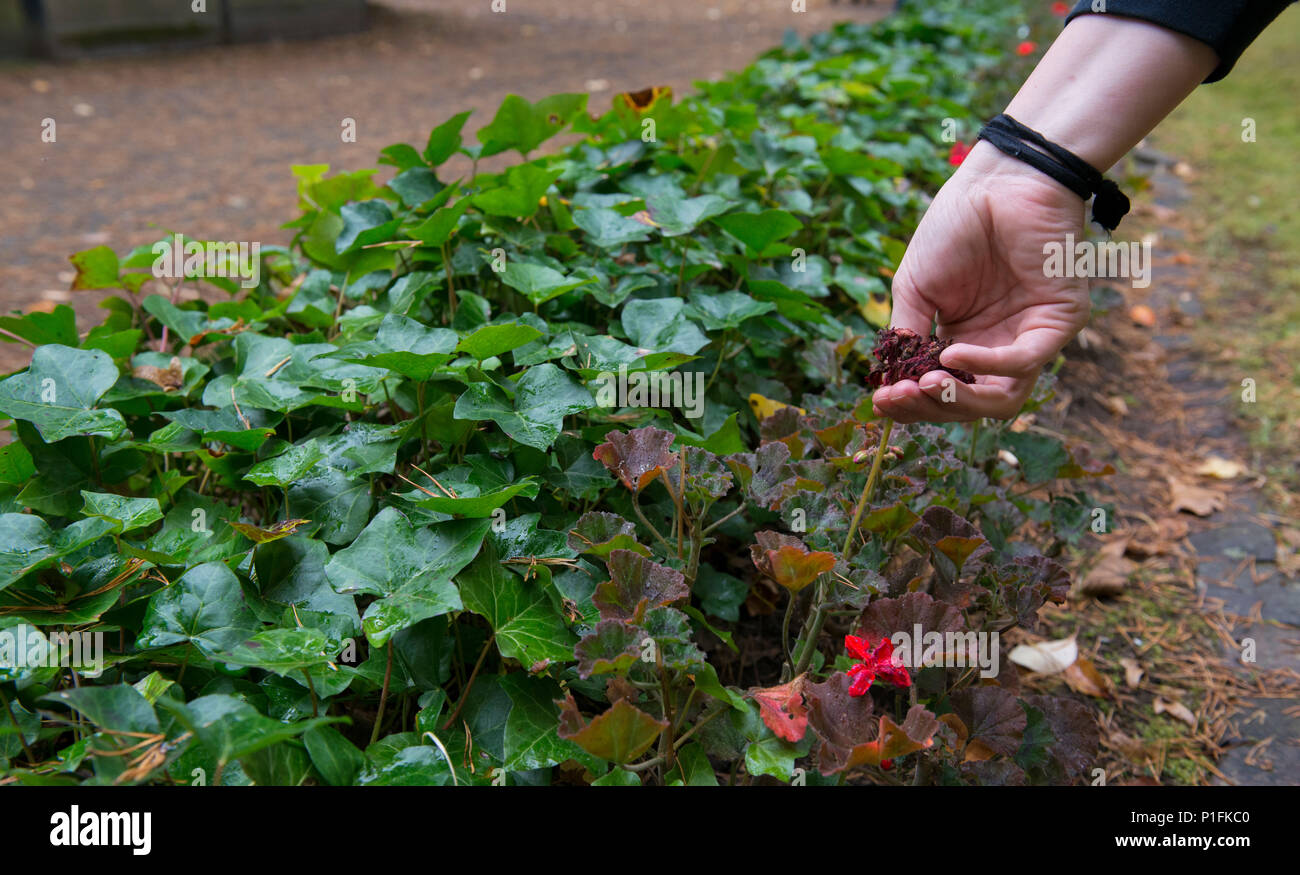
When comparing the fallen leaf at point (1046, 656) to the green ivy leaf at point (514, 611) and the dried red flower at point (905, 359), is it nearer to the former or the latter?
the dried red flower at point (905, 359)

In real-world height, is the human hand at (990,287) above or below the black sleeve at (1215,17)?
below

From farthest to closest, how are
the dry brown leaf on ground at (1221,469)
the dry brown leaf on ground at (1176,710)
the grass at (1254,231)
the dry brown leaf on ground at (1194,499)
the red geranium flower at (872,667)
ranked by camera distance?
the grass at (1254,231) → the dry brown leaf on ground at (1221,469) → the dry brown leaf on ground at (1194,499) → the dry brown leaf on ground at (1176,710) → the red geranium flower at (872,667)

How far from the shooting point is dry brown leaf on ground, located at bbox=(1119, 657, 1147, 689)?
6.08 feet

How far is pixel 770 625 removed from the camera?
5.38 feet

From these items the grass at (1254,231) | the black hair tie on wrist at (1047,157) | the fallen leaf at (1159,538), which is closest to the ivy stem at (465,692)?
the black hair tie on wrist at (1047,157)

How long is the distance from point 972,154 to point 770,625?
85 cm

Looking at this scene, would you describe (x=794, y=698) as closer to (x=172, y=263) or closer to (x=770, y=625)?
(x=770, y=625)

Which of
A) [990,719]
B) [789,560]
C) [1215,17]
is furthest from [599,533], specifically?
[1215,17]

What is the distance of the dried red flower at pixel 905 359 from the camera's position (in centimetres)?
115

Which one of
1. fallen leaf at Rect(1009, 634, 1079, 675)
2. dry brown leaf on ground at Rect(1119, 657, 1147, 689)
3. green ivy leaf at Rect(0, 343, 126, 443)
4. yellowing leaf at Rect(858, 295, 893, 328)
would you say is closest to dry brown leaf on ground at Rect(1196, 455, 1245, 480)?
dry brown leaf on ground at Rect(1119, 657, 1147, 689)

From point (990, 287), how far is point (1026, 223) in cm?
12

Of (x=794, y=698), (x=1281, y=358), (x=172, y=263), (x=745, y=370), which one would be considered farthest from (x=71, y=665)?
(x=1281, y=358)

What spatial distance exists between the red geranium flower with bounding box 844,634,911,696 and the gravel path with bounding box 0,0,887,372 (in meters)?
1.73

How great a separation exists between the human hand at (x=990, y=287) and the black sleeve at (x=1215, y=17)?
0.77 ft
